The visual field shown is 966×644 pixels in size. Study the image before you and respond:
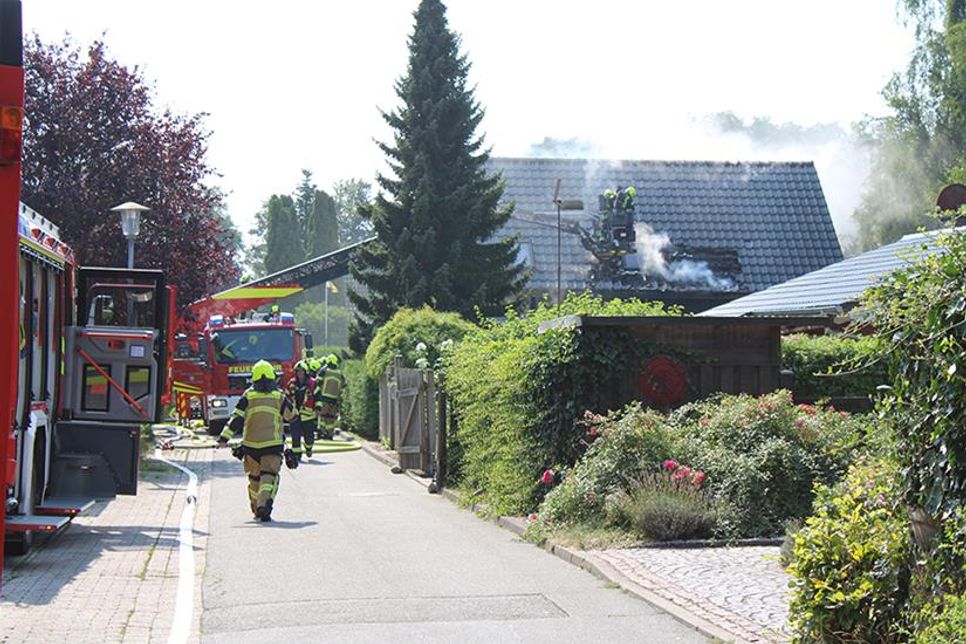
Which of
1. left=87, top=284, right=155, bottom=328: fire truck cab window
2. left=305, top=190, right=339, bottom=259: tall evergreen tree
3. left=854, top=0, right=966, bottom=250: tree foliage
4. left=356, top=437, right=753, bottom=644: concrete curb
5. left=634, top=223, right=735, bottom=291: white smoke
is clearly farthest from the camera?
left=305, top=190, right=339, bottom=259: tall evergreen tree

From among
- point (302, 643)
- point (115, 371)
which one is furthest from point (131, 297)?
point (302, 643)

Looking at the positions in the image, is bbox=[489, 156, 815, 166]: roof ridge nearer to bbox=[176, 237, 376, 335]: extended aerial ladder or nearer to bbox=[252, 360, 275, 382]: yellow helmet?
bbox=[176, 237, 376, 335]: extended aerial ladder

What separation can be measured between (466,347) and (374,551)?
690 centimetres

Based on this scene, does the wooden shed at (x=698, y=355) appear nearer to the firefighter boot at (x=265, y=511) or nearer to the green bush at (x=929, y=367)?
the firefighter boot at (x=265, y=511)

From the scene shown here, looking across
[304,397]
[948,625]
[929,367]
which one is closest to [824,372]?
[304,397]

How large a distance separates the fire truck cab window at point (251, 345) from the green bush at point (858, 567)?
26278 millimetres

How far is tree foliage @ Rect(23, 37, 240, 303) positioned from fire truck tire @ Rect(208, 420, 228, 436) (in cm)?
543

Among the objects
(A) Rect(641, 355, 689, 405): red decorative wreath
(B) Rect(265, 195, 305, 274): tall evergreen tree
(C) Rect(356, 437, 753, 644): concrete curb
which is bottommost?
(C) Rect(356, 437, 753, 644): concrete curb

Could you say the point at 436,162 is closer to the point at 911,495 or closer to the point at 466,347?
the point at 466,347

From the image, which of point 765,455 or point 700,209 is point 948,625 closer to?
point 765,455

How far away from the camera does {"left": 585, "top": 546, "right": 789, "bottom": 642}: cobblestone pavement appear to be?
9.28 meters

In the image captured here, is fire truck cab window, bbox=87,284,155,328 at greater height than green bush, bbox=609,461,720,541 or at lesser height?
greater

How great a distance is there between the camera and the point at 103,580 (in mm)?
11750

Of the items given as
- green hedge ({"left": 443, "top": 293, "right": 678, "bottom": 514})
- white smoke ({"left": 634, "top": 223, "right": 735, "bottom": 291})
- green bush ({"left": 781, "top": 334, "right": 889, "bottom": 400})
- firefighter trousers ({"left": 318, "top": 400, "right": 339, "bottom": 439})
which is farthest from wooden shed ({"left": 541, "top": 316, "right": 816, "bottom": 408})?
white smoke ({"left": 634, "top": 223, "right": 735, "bottom": 291})
